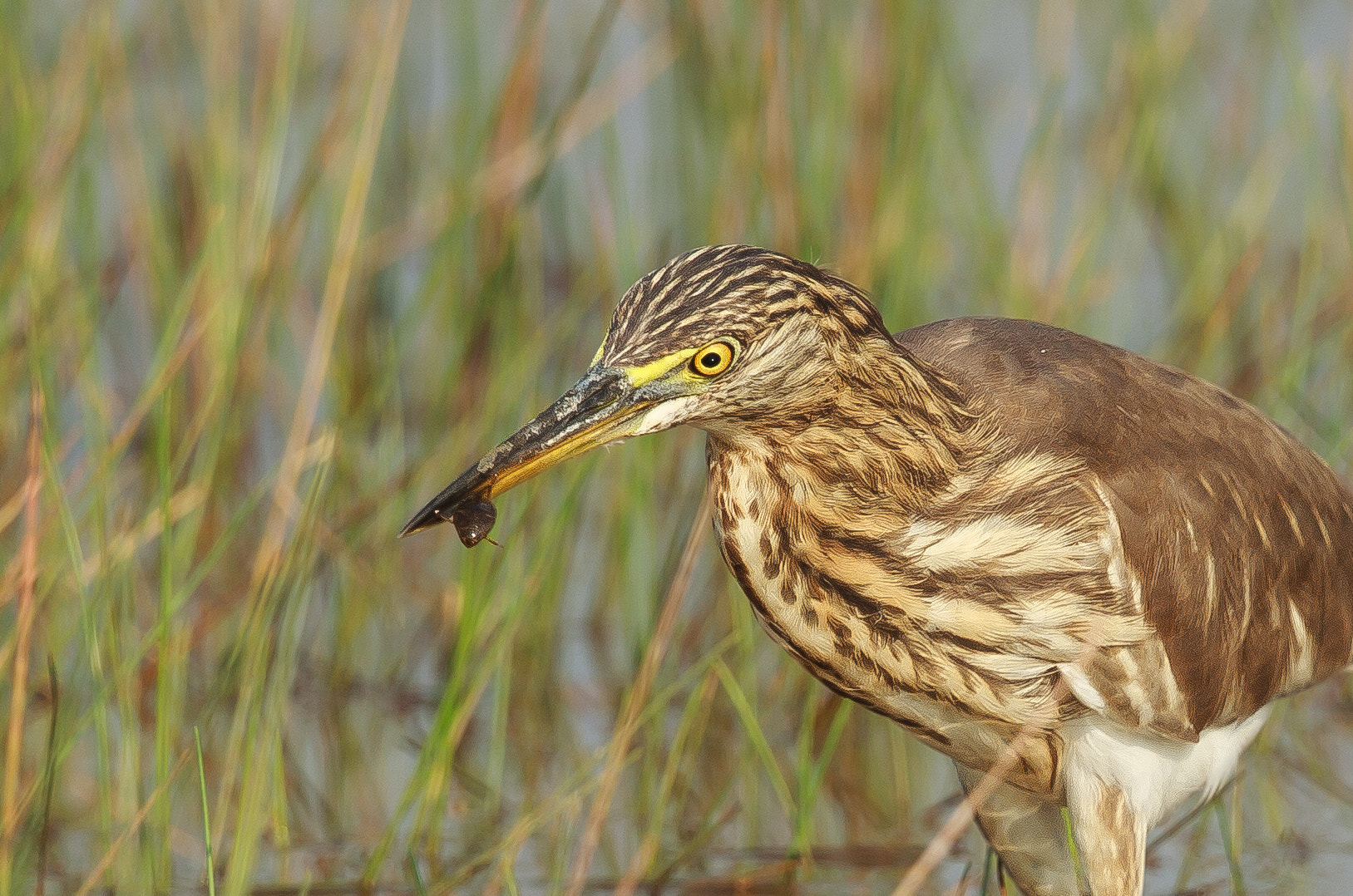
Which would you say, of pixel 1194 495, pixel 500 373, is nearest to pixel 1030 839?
pixel 1194 495

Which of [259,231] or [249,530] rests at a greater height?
[259,231]

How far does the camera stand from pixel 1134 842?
3398mm

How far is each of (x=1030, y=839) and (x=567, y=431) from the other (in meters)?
1.49

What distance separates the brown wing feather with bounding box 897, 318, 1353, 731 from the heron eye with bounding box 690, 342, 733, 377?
63cm

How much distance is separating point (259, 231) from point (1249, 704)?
87.3 inches

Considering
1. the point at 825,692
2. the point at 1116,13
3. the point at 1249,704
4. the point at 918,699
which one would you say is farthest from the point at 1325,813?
the point at 1116,13

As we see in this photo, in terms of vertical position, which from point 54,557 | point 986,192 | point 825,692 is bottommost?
point 825,692

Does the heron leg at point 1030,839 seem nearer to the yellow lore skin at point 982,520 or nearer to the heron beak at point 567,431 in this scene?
the yellow lore skin at point 982,520

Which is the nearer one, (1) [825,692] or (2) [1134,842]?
(2) [1134,842]

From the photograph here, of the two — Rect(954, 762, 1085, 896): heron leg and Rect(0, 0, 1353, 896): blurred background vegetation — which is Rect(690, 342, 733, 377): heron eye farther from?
Rect(954, 762, 1085, 896): heron leg

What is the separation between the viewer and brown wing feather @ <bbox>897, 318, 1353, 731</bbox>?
341cm

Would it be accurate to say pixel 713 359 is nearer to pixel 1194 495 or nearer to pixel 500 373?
pixel 1194 495

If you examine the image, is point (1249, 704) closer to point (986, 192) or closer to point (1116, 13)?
point (986, 192)

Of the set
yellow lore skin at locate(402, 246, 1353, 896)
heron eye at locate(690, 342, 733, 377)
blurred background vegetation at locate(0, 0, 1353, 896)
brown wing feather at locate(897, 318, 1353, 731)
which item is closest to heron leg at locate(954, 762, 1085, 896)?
yellow lore skin at locate(402, 246, 1353, 896)
